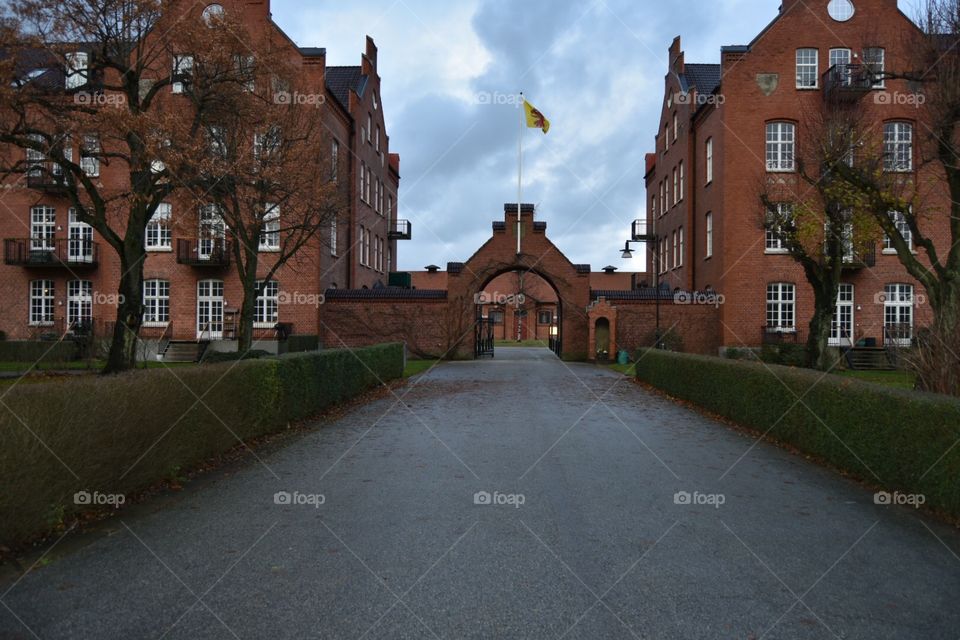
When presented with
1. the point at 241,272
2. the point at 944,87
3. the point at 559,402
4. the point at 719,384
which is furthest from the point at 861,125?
the point at 241,272

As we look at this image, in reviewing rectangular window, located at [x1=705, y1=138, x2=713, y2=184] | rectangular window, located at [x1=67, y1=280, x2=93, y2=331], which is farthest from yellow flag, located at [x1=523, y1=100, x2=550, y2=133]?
rectangular window, located at [x1=67, y1=280, x2=93, y2=331]

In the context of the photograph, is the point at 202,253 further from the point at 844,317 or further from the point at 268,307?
the point at 844,317

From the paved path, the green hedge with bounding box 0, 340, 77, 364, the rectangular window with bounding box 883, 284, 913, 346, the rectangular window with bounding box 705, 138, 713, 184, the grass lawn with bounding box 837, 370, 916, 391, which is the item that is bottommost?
the paved path

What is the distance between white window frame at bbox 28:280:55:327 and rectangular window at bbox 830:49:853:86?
36.7 m

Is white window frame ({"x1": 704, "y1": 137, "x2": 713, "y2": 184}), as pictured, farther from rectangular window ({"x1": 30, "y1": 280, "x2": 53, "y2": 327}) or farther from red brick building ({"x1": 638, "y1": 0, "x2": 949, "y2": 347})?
rectangular window ({"x1": 30, "y1": 280, "x2": 53, "y2": 327})

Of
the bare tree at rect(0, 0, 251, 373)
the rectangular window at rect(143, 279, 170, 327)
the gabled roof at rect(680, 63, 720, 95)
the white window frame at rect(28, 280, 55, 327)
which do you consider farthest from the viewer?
the gabled roof at rect(680, 63, 720, 95)

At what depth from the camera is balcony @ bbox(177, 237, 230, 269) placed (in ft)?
95.7

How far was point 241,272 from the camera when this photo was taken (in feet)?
66.3

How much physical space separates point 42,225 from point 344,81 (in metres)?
17.6

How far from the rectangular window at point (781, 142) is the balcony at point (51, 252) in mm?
31764

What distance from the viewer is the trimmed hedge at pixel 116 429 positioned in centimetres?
495

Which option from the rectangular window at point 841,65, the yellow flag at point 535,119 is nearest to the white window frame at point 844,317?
the rectangular window at point 841,65

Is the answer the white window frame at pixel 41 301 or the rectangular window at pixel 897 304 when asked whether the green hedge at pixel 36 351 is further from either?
the rectangular window at pixel 897 304

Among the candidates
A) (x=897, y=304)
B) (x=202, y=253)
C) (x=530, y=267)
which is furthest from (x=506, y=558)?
(x=897, y=304)
